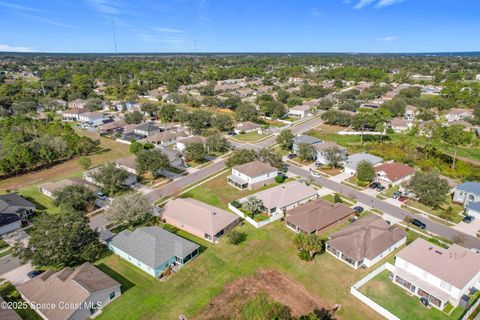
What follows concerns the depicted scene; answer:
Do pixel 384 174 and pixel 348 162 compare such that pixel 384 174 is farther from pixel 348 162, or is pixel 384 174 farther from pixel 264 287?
pixel 264 287

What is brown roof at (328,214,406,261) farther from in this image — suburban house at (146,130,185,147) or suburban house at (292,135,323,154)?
suburban house at (146,130,185,147)

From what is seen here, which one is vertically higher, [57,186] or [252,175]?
[252,175]

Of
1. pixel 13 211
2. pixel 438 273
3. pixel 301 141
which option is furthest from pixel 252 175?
pixel 13 211

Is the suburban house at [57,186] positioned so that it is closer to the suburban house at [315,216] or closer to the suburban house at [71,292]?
the suburban house at [71,292]

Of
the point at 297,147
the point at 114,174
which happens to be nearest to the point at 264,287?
the point at 114,174

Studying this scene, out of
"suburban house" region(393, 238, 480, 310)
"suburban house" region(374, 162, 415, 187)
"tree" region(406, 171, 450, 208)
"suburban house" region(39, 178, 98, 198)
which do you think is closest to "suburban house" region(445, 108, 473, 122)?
"suburban house" region(374, 162, 415, 187)

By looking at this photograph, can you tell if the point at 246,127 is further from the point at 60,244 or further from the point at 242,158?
the point at 60,244

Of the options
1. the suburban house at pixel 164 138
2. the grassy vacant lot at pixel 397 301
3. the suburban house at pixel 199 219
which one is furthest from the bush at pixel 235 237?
the suburban house at pixel 164 138
